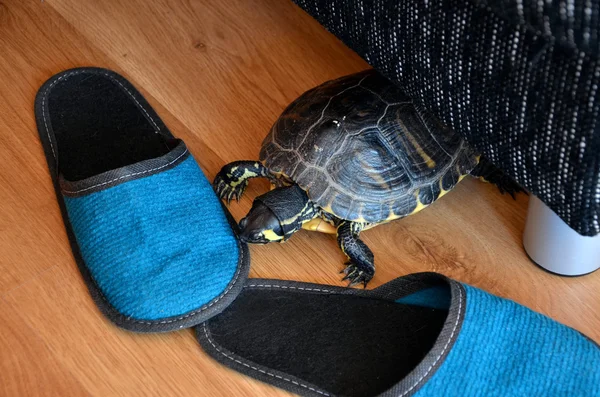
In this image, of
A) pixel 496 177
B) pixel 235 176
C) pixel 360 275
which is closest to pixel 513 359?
pixel 360 275

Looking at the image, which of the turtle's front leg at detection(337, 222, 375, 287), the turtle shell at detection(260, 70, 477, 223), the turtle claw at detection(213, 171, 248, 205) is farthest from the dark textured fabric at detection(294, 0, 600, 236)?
the turtle claw at detection(213, 171, 248, 205)

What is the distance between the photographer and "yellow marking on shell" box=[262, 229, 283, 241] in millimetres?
1157

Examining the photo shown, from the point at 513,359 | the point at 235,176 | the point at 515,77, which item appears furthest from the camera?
the point at 235,176

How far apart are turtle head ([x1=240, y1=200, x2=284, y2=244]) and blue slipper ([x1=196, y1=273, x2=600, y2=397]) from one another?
67mm

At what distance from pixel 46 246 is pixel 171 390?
1.10 ft

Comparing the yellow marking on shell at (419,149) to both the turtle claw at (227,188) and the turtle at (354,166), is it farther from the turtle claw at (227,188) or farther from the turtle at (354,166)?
the turtle claw at (227,188)

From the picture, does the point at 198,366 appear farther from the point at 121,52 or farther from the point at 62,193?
the point at 121,52

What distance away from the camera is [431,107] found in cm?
99

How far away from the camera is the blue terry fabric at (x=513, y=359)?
0.98m

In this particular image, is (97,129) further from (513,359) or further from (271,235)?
(513,359)

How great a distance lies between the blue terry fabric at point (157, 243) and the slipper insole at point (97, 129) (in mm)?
81

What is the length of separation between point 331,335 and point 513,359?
0.26m

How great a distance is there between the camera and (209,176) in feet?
4.31

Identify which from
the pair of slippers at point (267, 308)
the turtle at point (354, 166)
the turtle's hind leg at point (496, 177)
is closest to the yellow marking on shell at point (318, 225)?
the turtle at point (354, 166)
